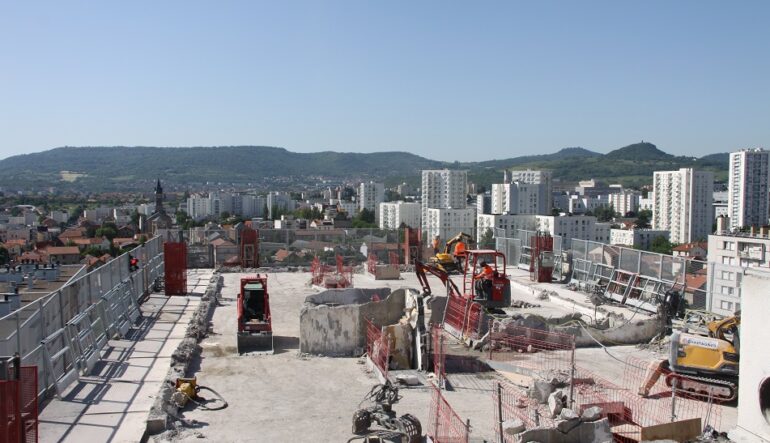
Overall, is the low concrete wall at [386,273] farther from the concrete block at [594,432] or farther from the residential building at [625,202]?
the residential building at [625,202]

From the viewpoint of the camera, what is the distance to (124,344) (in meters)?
15.2

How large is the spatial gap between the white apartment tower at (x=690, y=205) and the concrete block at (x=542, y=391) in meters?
123

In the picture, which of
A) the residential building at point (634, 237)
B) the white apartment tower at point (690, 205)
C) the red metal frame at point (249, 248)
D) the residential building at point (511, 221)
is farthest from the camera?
the white apartment tower at point (690, 205)

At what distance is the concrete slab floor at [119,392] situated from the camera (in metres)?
9.69

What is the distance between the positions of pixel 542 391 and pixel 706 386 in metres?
2.79

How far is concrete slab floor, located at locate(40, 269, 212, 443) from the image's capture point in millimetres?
9688

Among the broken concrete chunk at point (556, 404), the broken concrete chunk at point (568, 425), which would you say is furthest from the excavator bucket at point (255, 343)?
the broken concrete chunk at point (568, 425)

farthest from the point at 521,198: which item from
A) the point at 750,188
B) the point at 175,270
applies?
the point at 175,270

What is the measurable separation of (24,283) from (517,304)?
14.5 metres

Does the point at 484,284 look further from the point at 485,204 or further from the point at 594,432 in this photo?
the point at 485,204

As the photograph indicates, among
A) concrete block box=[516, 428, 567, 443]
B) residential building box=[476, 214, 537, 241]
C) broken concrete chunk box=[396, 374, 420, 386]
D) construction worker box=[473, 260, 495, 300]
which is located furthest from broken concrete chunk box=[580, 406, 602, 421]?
residential building box=[476, 214, 537, 241]

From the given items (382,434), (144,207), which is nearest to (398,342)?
(382,434)

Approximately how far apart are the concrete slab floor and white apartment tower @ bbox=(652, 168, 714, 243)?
12260 centimetres

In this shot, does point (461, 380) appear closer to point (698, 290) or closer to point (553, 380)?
point (553, 380)
